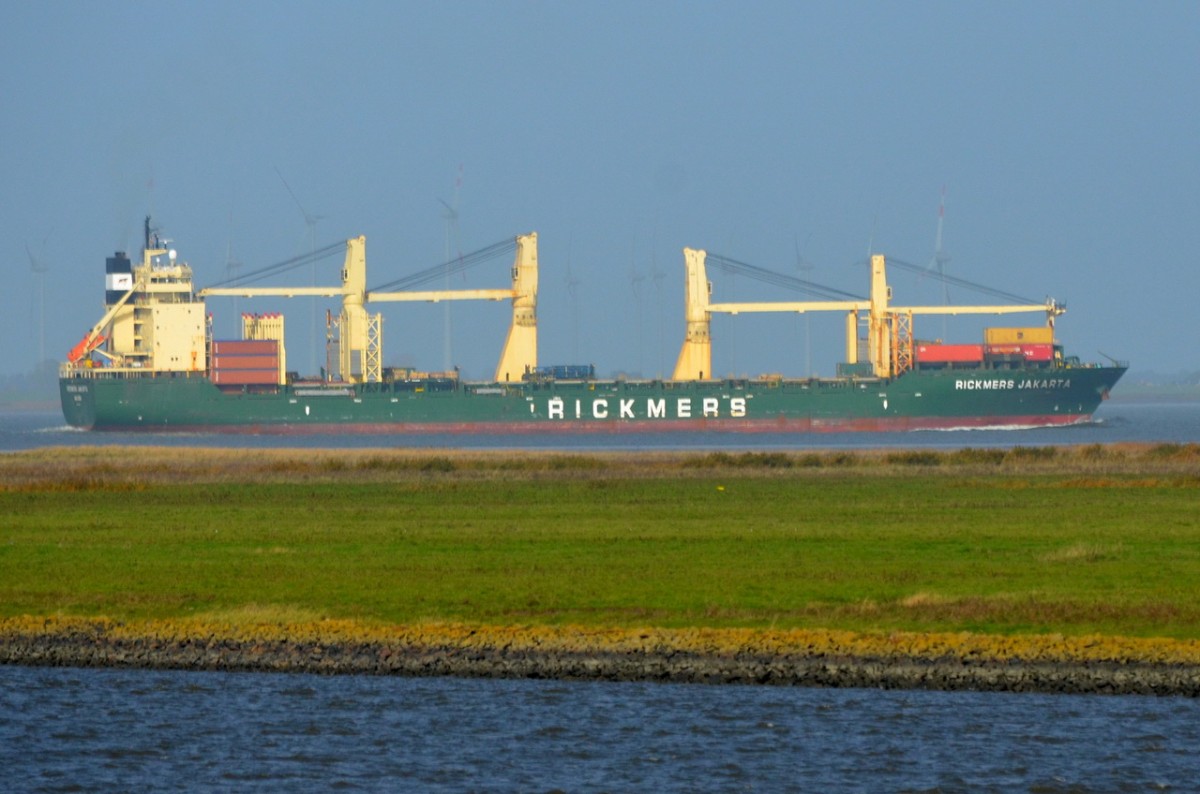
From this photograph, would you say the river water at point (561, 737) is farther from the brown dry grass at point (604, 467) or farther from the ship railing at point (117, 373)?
the ship railing at point (117, 373)

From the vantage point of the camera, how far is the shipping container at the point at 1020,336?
110062 mm

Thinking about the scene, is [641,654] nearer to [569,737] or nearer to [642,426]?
[569,737]

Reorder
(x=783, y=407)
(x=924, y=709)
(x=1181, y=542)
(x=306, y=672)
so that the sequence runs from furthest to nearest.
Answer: (x=783, y=407) < (x=1181, y=542) < (x=306, y=672) < (x=924, y=709)

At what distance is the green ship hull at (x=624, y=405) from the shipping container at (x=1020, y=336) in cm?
389

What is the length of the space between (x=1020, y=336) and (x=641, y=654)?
95725 mm

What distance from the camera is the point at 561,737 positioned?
16.3m

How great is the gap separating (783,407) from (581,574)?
3222 inches

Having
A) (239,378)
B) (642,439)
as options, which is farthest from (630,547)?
(239,378)

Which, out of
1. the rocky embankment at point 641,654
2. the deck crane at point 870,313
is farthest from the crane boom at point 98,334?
the rocky embankment at point 641,654

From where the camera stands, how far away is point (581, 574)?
24641mm

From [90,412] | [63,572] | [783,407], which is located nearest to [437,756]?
[63,572]

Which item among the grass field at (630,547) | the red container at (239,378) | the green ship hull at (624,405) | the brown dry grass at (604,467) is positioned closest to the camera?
the grass field at (630,547)

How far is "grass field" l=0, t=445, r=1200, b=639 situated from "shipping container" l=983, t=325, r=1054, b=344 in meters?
62.0

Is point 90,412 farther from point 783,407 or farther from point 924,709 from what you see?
point 924,709
